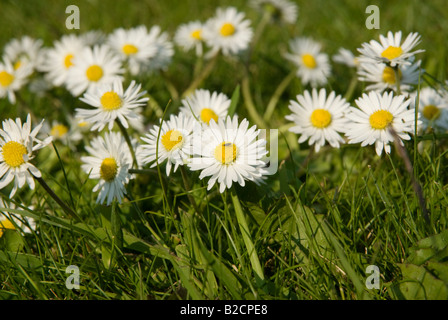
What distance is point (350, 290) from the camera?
123 cm

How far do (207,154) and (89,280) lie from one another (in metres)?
0.57

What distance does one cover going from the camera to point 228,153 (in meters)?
1.37

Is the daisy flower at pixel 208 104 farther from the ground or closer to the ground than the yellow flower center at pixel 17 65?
closer to the ground

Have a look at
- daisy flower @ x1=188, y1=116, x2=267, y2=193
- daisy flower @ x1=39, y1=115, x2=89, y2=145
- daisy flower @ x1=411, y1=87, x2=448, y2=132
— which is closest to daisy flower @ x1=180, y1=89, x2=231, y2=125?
daisy flower @ x1=188, y1=116, x2=267, y2=193

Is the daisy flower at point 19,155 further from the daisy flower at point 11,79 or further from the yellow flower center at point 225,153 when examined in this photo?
the daisy flower at point 11,79

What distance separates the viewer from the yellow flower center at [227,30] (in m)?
2.57

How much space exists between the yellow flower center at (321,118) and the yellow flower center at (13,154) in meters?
1.09

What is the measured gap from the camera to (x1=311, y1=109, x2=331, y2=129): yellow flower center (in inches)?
67.3

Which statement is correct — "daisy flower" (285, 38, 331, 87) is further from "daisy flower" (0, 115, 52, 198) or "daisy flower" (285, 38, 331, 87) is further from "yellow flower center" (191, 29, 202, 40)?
"daisy flower" (0, 115, 52, 198)

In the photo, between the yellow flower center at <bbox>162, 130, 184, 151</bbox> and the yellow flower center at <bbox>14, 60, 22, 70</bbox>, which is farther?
the yellow flower center at <bbox>14, 60, 22, 70</bbox>

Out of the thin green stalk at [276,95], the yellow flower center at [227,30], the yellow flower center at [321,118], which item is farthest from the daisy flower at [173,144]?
the yellow flower center at [227,30]

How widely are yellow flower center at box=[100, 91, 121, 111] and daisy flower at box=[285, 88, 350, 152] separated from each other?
0.67 meters
